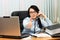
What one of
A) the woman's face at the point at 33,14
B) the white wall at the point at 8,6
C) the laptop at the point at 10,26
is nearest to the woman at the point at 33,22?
the woman's face at the point at 33,14

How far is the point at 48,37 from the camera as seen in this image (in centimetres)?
170

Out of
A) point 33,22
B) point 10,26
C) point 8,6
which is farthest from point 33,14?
point 10,26

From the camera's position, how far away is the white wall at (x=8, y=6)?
3.44 metres

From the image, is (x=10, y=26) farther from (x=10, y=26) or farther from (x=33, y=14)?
(x=33, y=14)

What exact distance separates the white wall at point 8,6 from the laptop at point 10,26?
1.85 m

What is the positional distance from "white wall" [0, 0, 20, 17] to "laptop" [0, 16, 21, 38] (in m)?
1.85

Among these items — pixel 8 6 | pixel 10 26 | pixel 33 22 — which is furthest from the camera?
pixel 8 6

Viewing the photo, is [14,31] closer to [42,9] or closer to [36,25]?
[36,25]

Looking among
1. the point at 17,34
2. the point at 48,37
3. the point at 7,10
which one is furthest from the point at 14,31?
the point at 7,10

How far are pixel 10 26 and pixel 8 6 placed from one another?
1.91 meters

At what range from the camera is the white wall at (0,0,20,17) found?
344cm

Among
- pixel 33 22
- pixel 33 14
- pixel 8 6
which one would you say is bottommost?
pixel 33 22

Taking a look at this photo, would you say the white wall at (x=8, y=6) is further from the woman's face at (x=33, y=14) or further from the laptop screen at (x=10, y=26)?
the laptop screen at (x=10, y=26)

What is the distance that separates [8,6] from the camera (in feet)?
11.3
